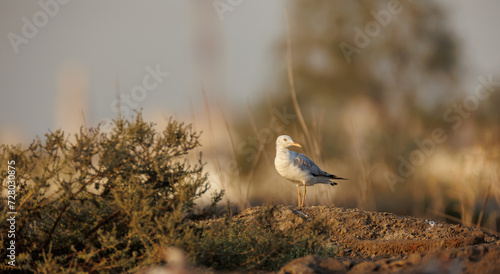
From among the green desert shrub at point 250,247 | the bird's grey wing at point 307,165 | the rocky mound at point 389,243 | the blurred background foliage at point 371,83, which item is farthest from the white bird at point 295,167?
the blurred background foliage at point 371,83

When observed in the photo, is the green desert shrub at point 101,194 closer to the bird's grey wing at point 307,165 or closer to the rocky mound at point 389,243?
the rocky mound at point 389,243

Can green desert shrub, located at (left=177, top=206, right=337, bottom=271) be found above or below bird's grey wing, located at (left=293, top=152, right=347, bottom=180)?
below

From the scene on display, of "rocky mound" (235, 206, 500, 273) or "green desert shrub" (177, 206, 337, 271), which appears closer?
"rocky mound" (235, 206, 500, 273)

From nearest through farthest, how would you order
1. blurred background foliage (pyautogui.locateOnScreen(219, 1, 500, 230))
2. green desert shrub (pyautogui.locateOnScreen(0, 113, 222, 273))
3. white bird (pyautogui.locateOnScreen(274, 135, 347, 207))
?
green desert shrub (pyautogui.locateOnScreen(0, 113, 222, 273)), white bird (pyautogui.locateOnScreen(274, 135, 347, 207)), blurred background foliage (pyautogui.locateOnScreen(219, 1, 500, 230))

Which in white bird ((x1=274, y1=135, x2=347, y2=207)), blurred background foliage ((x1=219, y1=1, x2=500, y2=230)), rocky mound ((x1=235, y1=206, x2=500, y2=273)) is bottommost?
rocky mound ((x1=235, y1=206, x2=500, y2=273))

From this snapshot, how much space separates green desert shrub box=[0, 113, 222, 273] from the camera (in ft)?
11.9

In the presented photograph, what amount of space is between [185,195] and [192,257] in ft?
1.41

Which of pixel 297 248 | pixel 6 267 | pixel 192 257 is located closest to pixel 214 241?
pixel 192 257

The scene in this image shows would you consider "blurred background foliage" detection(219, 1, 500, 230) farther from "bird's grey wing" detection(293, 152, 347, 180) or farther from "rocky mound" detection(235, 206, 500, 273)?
"rocky mound" detection(235, 206, 500, 273)

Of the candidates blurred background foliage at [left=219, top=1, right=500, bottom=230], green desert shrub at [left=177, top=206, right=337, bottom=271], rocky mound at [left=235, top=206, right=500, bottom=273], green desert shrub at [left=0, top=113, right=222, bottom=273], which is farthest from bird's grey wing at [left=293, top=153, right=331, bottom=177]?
blurred background foliage at [left=219, top=1, right=500, bottom=230]

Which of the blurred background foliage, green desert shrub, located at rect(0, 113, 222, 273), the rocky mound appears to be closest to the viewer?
the rocky mound

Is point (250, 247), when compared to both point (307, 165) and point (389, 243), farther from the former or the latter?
point (307, 165)

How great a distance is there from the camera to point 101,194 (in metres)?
3.95

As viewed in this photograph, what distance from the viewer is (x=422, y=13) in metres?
17.1
